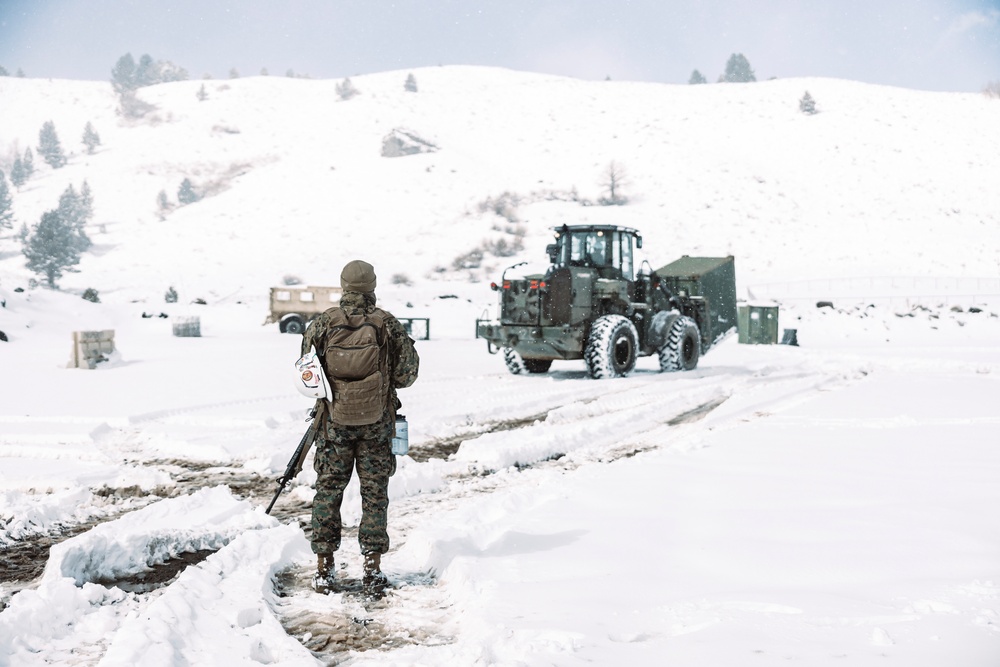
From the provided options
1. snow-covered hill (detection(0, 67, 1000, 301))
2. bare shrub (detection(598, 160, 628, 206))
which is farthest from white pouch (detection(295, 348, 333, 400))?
bare shrub (detection(598, 160, 628, 206))

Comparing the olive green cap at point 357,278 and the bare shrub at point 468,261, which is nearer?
the olive green cap at point 357,278

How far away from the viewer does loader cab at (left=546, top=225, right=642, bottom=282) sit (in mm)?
14148

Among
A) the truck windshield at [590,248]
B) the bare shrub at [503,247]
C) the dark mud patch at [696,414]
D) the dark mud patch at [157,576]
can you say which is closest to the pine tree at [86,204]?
the bare shrub at [503,247]

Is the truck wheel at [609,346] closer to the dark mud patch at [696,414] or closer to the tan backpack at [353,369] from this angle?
the dark mud patch at [696,414]

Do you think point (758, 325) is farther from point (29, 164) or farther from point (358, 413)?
point (29, 164)

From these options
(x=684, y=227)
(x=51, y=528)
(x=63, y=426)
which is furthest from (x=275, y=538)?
(x=684, y=227)

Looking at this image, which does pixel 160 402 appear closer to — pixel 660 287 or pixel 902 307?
pixel 660 287

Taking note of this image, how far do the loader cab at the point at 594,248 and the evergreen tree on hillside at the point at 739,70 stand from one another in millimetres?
97878

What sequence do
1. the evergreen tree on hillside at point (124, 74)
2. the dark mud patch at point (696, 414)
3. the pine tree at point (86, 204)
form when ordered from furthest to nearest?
the evergreen tree on hillside at point (124, 74) < the pine tree at point (86, 204) < the dark mud patch at point (696, 414)

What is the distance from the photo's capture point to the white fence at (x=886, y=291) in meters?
35.2

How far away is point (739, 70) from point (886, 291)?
72.6 metres

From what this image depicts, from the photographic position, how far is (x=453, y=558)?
431 cm

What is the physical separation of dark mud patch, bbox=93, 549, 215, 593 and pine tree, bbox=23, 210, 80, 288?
54.2m

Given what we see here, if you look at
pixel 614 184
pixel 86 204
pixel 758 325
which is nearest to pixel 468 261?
pixel 614 184
